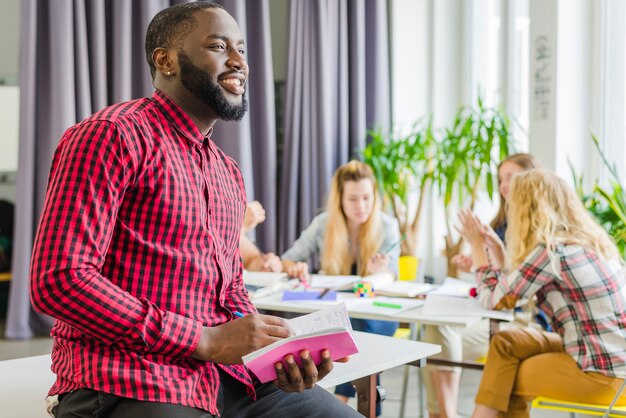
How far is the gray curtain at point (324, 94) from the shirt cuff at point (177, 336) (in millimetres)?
4370

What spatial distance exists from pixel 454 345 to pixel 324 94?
8.88 feet

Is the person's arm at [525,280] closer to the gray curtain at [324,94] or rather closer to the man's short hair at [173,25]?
the man's short hair at [173,25]

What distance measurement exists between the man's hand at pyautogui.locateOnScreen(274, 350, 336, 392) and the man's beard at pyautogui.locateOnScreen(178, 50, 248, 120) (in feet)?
1.72

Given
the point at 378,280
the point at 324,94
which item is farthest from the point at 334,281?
the point at 324,94

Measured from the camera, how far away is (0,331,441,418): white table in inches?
70.2

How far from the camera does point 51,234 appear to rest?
136 cm

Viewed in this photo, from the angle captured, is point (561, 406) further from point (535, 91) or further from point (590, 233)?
point (535, 91)

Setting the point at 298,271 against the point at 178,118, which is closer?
the point at 178,118

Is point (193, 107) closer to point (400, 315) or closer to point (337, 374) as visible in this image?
point (337, 374)

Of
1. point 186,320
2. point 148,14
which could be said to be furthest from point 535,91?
point 186,320

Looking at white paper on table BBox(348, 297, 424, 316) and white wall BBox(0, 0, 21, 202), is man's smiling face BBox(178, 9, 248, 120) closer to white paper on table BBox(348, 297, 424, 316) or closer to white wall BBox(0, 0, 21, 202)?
white paper on table BBox(348, 297, 424, 316)

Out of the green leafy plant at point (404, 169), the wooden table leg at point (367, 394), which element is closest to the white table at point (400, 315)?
the wooden table leg at point (367, 394)

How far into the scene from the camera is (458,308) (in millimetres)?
3002

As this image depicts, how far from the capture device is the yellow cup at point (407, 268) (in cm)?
424
